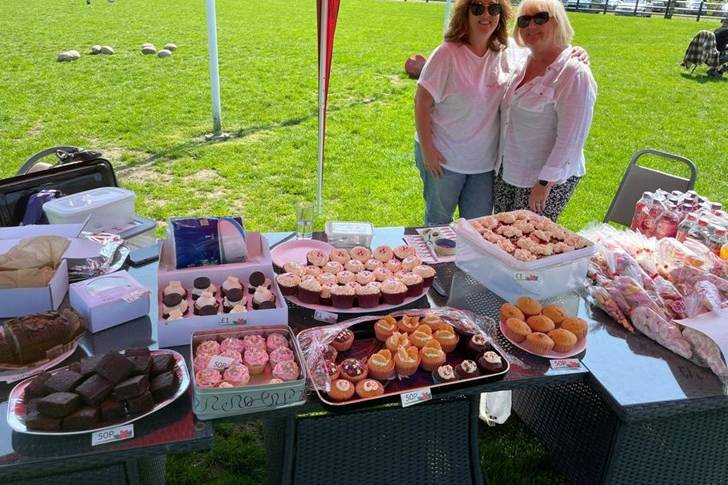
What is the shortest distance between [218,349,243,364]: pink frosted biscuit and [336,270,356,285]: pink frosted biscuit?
1.71 ft

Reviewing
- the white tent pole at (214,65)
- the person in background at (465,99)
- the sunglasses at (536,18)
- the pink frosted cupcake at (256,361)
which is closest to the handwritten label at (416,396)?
the pink frosted cupcake at (256,361)

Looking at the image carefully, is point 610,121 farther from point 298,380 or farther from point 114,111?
point 298,380

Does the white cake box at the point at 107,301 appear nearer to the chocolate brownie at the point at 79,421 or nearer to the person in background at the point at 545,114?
the chocolate brownie at the point at 79,421

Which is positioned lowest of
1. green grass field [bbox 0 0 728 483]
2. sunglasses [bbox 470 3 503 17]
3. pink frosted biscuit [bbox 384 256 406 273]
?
green grass field [bbox 0 0 728 483]

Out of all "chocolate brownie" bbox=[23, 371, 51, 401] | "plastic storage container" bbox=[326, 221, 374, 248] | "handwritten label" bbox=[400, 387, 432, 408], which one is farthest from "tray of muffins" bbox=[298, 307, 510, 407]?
"chocolate brownie" bbox=[23, 371, 51, 401]

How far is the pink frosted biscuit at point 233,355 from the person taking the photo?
1.62 metres

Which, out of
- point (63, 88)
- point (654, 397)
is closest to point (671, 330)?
point (654, 397)

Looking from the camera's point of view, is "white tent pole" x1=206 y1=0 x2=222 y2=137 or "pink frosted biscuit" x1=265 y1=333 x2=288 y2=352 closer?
"pink frosted biscuit" x1=265 y1=333 x2=288 y2=352

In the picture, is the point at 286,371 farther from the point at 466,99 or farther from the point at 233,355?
the point at 466,99

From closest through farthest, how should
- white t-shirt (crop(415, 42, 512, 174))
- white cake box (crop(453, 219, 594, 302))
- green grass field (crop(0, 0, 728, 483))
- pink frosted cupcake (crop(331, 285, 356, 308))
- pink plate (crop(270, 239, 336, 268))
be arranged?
pink frosted cupcake (crop(331, 285, 356, 308)) → white cake box (crop(453, 219, 594, 302)) → pink plate (crop(270, 239, 336, 268)) → white t-shirt (crop(415, 42, 512, 174)) → green grass field (crop(0, 0, 728, 483))

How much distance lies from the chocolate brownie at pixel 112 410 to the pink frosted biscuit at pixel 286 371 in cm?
39

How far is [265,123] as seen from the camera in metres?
6.99

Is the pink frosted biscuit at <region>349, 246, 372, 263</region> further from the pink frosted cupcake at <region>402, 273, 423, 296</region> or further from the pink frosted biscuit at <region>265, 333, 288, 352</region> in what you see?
the pink frosted biscuit at <region>265, 333, 288, 352</region>

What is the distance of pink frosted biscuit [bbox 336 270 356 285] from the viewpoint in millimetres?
2059
